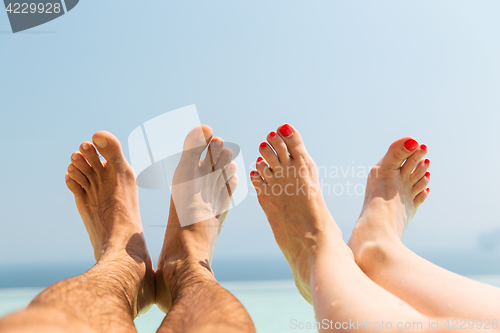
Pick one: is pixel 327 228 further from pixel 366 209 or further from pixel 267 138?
pixel 267 138

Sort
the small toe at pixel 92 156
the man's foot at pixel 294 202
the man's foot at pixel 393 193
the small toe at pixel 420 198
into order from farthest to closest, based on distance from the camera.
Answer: the small toe at pixel 420 198, the small toe at pixel 92 156, the man's foot at pixel 393 193, the man's foot at pixel 294 202

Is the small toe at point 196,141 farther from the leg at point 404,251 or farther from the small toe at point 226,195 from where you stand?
the leg at point 404,251

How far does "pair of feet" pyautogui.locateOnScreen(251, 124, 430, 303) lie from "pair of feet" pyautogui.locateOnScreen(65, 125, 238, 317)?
18 cm

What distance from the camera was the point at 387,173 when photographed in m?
1.30

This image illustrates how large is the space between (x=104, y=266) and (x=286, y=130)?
29.7 inches

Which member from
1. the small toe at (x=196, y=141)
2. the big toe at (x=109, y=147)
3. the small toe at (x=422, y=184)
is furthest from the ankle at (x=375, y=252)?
the big toe at (x=109, y=147)

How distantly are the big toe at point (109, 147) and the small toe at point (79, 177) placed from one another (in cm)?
16

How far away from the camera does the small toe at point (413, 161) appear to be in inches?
52.2

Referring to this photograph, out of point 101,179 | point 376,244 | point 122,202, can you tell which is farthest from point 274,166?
point 101,179

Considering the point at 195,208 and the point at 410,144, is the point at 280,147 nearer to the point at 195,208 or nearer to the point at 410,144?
the point at 195,208

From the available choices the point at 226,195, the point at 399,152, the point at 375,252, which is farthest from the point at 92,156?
the point at 399,152

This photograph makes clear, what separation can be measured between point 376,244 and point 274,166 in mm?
461

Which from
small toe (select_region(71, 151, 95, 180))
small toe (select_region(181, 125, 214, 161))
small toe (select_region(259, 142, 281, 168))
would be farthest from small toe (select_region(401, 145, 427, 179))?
small toe (select_region(71, 151, 95, 180))

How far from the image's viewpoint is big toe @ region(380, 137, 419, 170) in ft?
4.18
